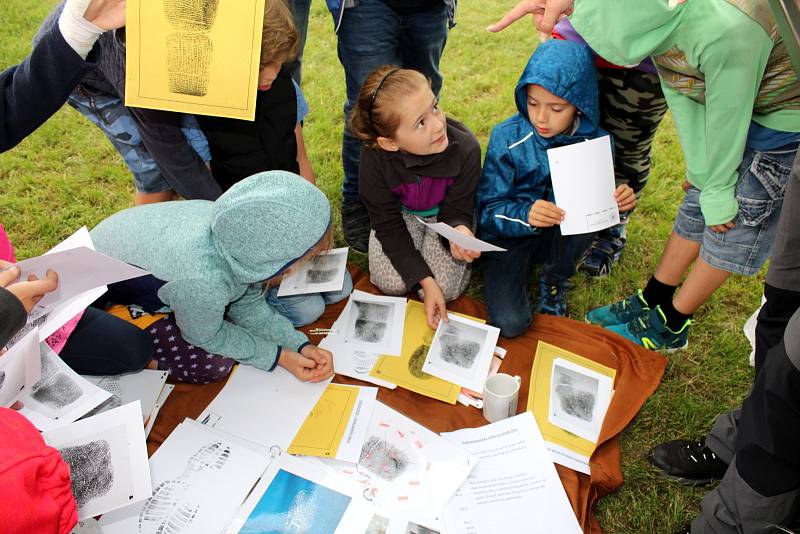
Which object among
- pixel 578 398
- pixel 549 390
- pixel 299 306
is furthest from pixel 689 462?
pixel 299 306

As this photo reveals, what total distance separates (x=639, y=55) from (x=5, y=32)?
16.4ft

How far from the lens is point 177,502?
1.76m

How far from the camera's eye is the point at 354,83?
2.58 m

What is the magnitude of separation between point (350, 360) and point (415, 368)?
26 centimetres

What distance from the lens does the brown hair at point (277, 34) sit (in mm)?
1895

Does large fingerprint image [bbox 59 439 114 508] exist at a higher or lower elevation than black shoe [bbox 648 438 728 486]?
higher

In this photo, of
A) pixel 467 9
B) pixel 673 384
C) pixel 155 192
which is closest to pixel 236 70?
pixel 155 192

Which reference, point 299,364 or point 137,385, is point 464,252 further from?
point 137,385

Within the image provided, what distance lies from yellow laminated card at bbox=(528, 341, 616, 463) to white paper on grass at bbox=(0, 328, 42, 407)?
1.59 meters

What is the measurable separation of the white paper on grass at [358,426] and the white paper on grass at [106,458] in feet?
1.96

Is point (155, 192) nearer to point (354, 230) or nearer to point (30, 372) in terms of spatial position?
point (354, 230)

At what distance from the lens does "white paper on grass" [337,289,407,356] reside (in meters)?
2.32

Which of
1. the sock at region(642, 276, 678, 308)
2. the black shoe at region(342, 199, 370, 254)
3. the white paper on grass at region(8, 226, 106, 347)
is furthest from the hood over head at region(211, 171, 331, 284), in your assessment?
the sock at region(642, 276, 678, 308)

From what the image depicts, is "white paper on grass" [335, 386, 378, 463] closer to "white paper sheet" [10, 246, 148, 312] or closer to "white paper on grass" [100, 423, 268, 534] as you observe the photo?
"white paper on grass" [100, 423, 268, 534]
